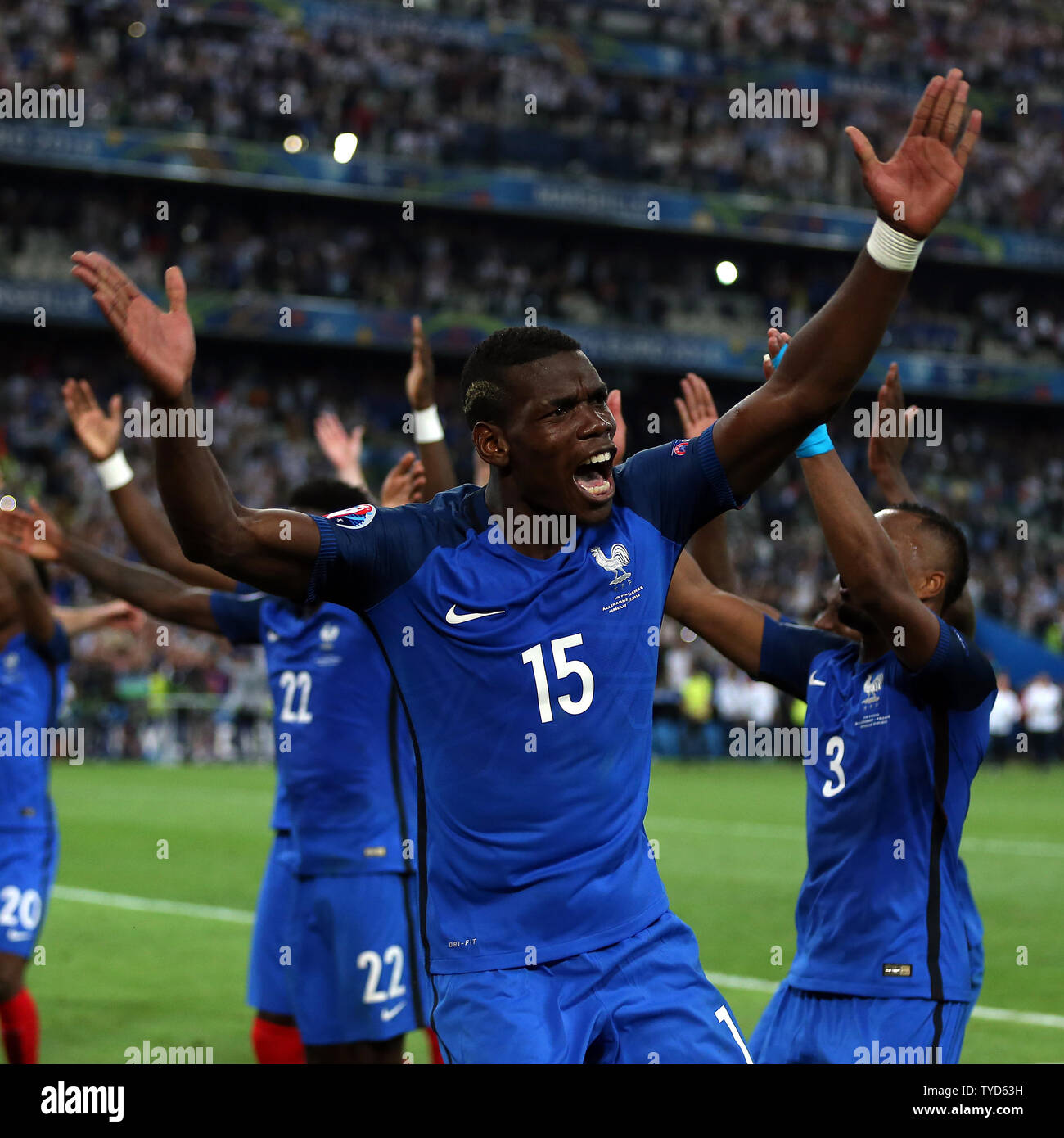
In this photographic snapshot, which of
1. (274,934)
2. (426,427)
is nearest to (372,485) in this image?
(426,427)

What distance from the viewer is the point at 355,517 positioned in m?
3.76

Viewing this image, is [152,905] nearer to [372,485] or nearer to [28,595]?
[28,595]

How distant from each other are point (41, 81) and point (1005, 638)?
25256 mm

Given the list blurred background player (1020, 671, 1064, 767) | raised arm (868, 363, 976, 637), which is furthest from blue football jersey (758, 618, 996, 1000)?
blurred background player (1020, 671, 1064, 767)

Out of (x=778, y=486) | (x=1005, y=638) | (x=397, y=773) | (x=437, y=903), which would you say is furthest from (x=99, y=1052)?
(x=778, y=486)

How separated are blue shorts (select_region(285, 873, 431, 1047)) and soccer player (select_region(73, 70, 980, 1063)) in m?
2.48

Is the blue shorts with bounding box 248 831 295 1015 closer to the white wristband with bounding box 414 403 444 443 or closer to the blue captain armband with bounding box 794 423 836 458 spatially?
the white wristband with bounding box 414 403 444 443

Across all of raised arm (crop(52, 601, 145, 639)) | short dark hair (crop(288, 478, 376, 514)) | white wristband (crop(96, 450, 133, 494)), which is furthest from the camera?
raised arm (crop(52, 601, 145, 639))

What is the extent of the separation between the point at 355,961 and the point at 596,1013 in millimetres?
2778

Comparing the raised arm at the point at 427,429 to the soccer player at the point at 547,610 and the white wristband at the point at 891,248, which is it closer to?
the soccer player at the point at 547,610

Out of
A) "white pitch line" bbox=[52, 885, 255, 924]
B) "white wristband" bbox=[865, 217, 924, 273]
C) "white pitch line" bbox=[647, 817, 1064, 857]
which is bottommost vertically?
"white pitch line" bbox=[647, 817, 1064, 857]

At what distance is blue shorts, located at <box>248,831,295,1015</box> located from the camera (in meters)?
6.40

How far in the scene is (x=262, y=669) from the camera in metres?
28.7
